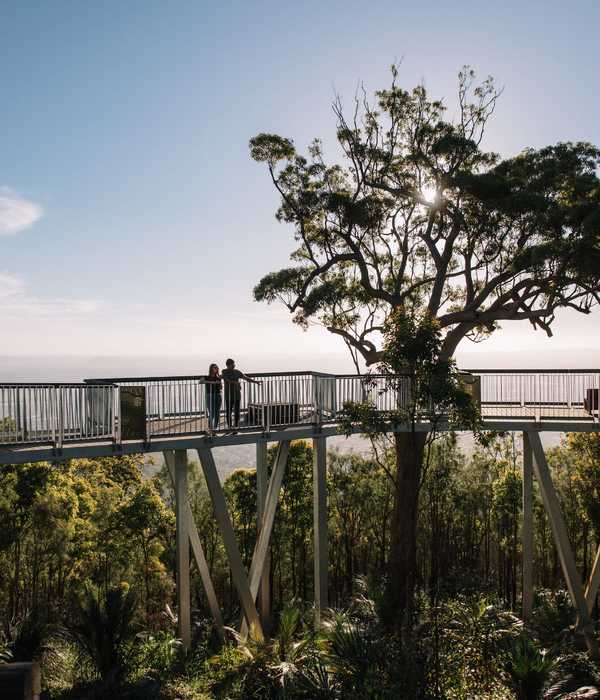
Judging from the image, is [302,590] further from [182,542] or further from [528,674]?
[528,674]

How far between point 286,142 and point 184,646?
1570 cm

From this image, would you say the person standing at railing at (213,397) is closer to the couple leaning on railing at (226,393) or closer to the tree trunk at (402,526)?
the couple leaning on railing at (226,393)

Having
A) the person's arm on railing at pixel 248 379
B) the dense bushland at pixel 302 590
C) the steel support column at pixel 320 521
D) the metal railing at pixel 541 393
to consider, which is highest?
the person's arm on railing at pixel 248 379

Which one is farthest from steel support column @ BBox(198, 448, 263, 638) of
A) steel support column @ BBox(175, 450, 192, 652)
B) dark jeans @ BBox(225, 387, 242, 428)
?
dark jeans @ BBox(225, 387, 242, 428)

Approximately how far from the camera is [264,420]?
14055 millimetres

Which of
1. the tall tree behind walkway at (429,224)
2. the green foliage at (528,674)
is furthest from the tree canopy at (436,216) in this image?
the green foliage at (528,674)

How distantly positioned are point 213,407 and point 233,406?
0.66m

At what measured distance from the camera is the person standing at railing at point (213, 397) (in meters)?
13.0

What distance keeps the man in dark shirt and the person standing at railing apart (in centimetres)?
21

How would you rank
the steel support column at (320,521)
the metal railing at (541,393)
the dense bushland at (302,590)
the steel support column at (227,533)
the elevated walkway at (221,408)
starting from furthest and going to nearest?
the metal railing at (541,393), the steel support column at (320,521), the steel support column at (227,533), the dense bushland at (302,590), the elevated walkway at (221,408)

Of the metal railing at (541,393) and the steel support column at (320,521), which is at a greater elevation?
the metal railing at (541,393)

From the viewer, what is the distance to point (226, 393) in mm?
13547

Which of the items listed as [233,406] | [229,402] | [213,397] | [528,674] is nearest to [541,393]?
[528,674]

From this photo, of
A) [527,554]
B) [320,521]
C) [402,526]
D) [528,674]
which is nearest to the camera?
[528,674]
